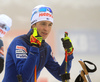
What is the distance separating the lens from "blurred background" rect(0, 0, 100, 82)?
450 centimetres

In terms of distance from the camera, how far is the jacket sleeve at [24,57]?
148 cm

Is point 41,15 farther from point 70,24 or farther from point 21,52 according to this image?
point 70,24

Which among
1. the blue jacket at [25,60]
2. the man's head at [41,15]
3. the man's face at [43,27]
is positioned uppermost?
the man's head at [41,15]

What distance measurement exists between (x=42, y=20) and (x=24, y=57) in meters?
0.44

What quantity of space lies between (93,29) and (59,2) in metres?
1.23

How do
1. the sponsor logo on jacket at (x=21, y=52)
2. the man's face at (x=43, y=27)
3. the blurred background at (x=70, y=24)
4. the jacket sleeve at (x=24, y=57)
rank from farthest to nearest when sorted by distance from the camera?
1. the blurred background at (x=70, y=24)
2. the man's face at (x=43, y=27)
3. the sponsor logo on jacket at (x=21, y=52)
4. the jacket sleeve at (x=24, y=57)

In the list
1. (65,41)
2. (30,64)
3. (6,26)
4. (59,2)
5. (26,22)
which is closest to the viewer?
(30,64)

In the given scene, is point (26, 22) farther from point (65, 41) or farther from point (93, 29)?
point (65, 41)

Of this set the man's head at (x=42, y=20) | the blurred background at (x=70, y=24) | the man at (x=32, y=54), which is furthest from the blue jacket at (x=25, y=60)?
the blurred background at (x=70, y=24)

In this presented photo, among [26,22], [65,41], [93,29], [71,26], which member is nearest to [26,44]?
[65,41]

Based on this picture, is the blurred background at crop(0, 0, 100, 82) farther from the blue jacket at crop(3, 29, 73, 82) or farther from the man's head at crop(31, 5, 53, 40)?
Answer: the man's head at crop(31, 5, 53, 40)

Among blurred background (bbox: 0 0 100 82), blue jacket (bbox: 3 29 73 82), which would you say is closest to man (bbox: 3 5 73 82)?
blue jacket (bbox: 3 29 73 82)

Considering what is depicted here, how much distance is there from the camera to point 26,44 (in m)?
1.69

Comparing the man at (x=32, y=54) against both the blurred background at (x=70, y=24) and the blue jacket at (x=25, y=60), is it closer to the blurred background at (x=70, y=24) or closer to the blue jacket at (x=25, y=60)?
the blue jacket at (x=25, y=60)
